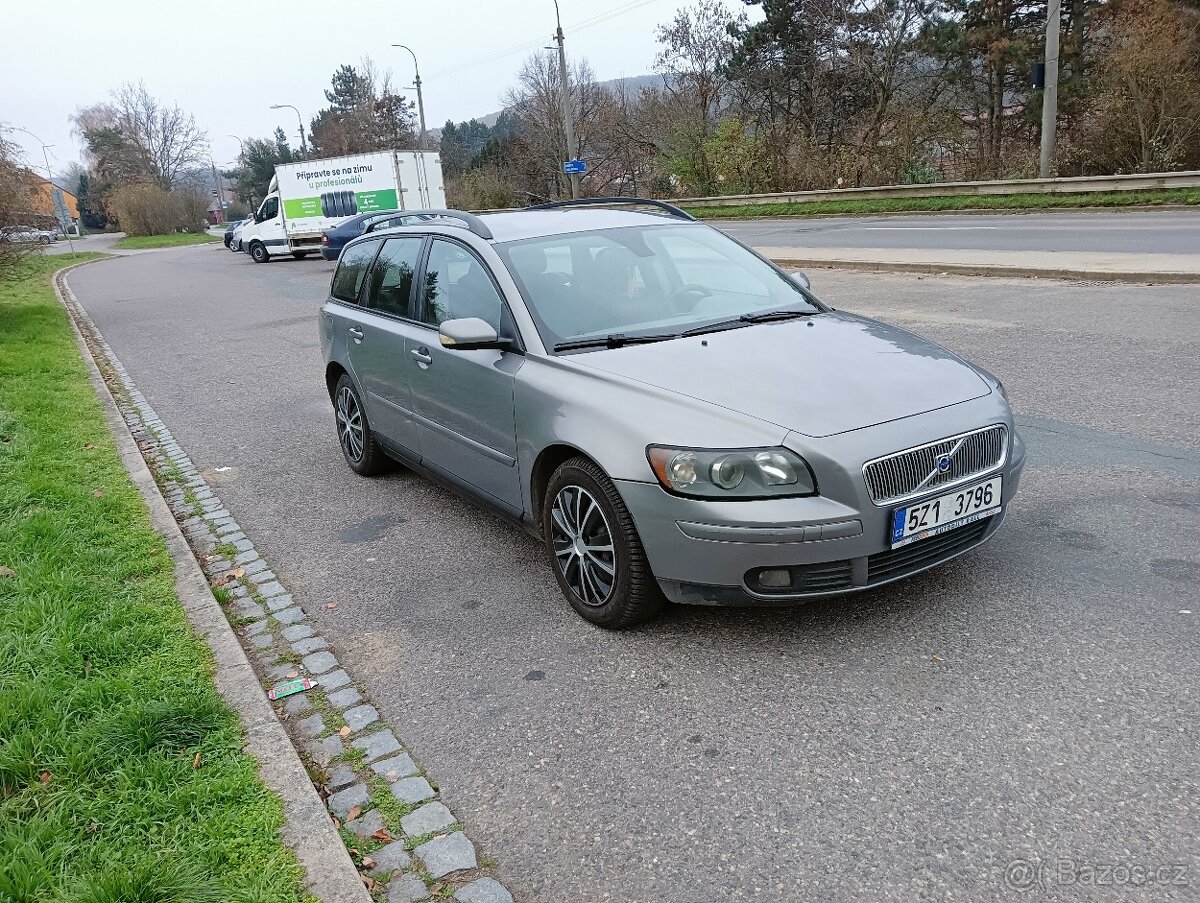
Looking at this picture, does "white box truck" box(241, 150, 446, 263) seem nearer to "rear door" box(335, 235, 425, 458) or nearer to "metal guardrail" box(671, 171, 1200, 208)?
"metal guardrail" box(671, 171, 1200, 208)

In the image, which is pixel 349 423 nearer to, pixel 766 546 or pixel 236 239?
pixel 766 546

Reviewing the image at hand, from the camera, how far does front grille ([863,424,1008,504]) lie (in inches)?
134

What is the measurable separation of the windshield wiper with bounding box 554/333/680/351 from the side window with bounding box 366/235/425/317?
61.5 inches

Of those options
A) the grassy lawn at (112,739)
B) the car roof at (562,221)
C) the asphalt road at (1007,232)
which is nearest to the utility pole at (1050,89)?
the asphalt road at (1007,232)

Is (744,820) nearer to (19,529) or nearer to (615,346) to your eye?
(615,346)

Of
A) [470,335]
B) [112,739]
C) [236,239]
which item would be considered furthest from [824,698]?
[236,239]

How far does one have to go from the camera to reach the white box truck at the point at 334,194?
31.7m

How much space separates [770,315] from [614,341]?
0.85m

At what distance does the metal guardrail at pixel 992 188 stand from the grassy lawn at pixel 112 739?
2334 centimetres

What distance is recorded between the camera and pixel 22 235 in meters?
16.0

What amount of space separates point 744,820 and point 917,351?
2.29 metres

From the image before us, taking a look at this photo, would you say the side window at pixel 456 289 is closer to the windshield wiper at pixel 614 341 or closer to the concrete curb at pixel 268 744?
the windshield wiper at pixel 614 341

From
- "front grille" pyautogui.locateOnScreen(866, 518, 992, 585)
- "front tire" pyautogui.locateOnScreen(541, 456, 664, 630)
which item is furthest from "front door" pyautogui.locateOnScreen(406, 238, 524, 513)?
"front grille" pyautogui.locateOnScreen(866, 518, 992, 585)

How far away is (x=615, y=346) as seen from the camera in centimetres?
420
